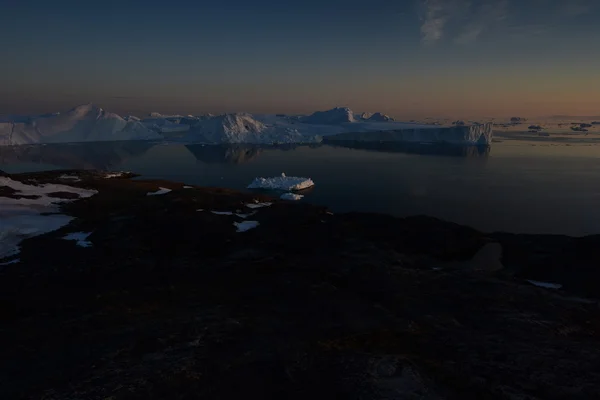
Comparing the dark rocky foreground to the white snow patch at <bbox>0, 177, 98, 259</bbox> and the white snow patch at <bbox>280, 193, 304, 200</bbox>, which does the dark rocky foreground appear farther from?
the white snow patch at <bbox>280, 193, 304, 200</bbox>

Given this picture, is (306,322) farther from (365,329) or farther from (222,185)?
(222,185)

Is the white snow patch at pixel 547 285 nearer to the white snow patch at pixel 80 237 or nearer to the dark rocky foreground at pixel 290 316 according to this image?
the dark rocky foreground at pixel 290 316

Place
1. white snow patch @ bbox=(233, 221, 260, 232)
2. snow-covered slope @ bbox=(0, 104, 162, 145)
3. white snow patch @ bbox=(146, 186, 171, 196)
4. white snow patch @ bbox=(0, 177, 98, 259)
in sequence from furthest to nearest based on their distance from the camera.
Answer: snow-covered slope @ bbox=(0, 104, 162, 145), white snow patch @ bbox=(146, 186, 171, 196), white snow patch @ bbox=(233, 221, 260, 232), white snow patch @ bbox=(0, 177, 98, 259)

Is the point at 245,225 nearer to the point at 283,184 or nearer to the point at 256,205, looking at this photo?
the point at 256,205

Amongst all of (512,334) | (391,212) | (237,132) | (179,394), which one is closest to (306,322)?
(179,394)

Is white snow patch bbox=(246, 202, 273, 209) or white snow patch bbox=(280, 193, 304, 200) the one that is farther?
white snow patch bbox=(280, 193, 304, 200)

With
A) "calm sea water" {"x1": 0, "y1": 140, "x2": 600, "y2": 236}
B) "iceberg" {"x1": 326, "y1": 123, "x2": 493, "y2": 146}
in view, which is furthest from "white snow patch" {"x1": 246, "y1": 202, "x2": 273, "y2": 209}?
"iceberg" {"x1": 326, "y1": 123, "x2": 493, "y2": 146}
